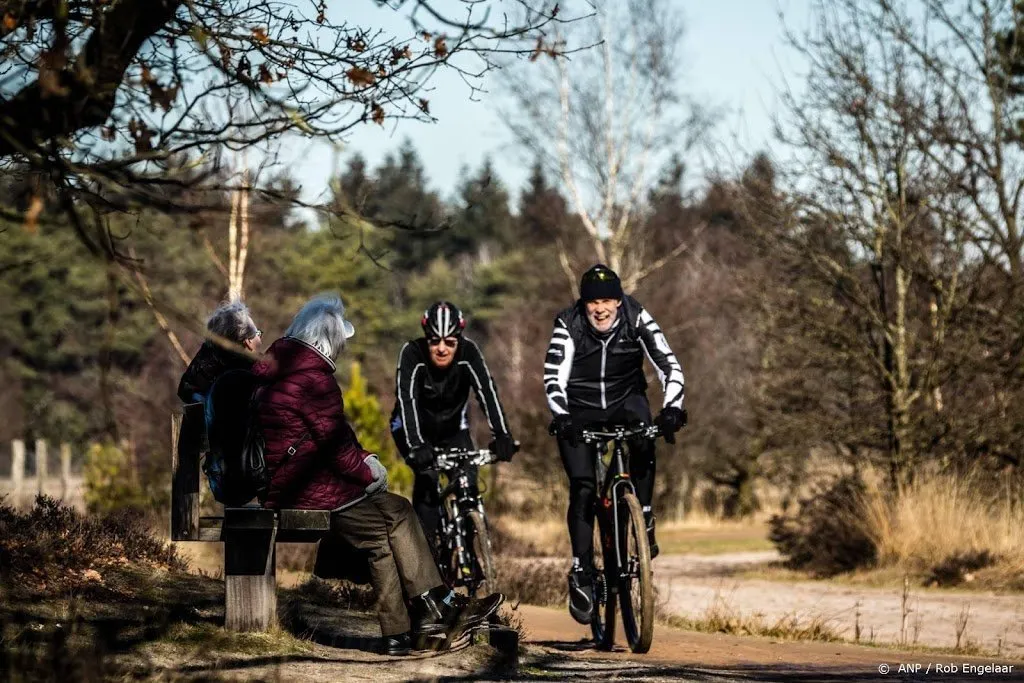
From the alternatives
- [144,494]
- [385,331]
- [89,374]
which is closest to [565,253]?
[144,494]

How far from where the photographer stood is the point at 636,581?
8383 mm

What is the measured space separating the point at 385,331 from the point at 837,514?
59.4 metres

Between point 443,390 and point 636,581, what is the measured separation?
67.1 inches

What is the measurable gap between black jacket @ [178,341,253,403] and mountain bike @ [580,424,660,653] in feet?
6.94

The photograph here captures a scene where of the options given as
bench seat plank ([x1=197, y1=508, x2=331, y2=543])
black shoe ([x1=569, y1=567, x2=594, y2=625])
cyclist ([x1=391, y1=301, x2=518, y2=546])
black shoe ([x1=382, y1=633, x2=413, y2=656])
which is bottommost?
black shoe ([x1=382, y1=633, x2=413, y2=656])

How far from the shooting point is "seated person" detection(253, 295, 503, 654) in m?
6.94

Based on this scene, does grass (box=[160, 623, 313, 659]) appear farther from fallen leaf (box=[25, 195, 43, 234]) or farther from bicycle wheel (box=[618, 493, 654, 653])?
fallen leaf (box=[25, 195, 43, 234])

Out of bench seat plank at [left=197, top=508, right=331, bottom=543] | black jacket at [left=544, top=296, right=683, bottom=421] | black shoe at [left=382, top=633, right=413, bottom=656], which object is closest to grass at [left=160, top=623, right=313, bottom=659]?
black shoe at [left=382, top=633, right=413, bottom=656]

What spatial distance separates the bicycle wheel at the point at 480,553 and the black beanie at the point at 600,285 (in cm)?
145

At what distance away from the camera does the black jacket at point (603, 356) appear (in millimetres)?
8930

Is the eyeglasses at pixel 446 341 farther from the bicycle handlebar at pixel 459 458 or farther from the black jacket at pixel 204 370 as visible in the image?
the black jacket at pixel 204 370

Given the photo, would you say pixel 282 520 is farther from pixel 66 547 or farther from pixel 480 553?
pixel 66 547

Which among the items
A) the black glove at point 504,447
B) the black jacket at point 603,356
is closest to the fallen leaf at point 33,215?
the black jacket at point 603,356

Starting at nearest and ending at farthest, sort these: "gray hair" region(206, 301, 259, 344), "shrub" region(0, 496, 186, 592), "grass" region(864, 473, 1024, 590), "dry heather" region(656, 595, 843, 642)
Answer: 1. "shrub" region(0, 496, 186, 592)
2. "gray hair" region(206, 301, 259, 344)
3. "dry heather" region(656, 595, 843, 642)
4. "grass" region(864, 473, 1024, 590)
